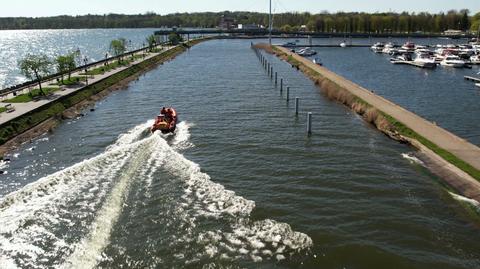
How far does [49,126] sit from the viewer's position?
49.3 m

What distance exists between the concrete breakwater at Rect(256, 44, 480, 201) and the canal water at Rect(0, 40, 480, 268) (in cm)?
127

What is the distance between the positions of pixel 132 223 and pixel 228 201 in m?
6.34

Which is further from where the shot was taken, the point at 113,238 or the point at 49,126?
the point at 49,126

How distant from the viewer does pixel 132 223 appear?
26.0 m

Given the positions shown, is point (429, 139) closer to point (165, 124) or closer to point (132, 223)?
point (165, 124)

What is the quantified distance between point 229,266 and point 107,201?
35.8 feet

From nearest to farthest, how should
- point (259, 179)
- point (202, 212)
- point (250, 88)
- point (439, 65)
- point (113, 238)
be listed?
1. point (113, 238)
2. point (202, 212)
3. point (259, 179)
4. point (250, 88)
5. point (439, 65)

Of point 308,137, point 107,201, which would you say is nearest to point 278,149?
point 308,137

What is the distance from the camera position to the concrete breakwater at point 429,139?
31.0 metres

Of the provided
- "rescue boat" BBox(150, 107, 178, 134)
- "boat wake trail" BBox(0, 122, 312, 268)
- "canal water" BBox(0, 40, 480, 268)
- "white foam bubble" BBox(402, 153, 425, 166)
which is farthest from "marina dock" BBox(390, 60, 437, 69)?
"boat wake trail" BBox(0, 122, 312, 268)

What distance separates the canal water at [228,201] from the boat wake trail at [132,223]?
0.09 meters

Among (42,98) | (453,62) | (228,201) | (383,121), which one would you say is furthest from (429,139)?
(453,62)

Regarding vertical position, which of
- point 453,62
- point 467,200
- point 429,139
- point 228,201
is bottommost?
point 228,201

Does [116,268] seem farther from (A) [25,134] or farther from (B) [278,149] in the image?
(A) [25,134]
